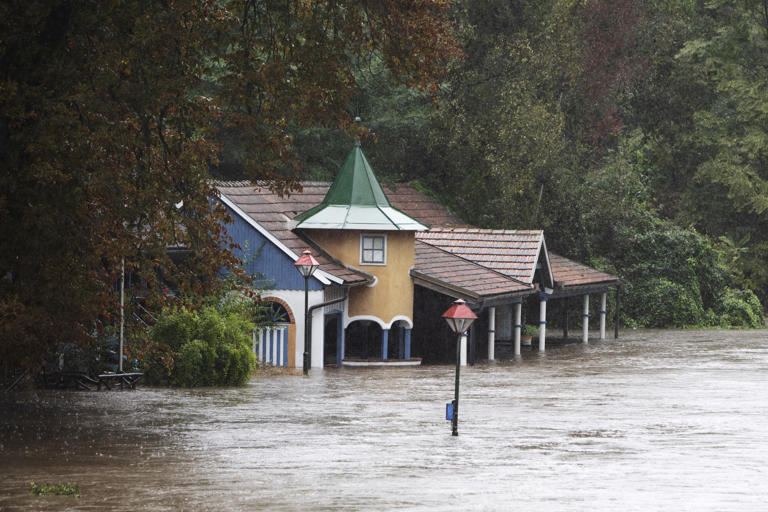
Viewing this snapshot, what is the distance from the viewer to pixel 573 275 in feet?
150

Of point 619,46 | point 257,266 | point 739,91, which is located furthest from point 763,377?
point 619,46

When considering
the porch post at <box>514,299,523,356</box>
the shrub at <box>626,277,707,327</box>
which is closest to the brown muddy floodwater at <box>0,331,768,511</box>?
the porch post at <box>514,299,523,356</box>

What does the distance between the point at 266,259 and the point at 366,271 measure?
3.44 metres

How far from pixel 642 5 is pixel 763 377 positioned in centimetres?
3826

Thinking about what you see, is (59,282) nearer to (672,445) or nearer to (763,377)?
(672,445)

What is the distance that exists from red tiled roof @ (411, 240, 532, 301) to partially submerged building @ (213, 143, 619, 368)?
1.8 inches

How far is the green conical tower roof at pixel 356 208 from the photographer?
37375 mm

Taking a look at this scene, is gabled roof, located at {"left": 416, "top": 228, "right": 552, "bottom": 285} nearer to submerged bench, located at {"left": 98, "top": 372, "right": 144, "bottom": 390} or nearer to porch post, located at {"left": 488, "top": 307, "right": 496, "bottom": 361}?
porch post, located at {"left": 488, "top": 307, "right": 496, "bottom": 361}

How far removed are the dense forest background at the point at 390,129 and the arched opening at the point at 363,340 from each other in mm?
6866

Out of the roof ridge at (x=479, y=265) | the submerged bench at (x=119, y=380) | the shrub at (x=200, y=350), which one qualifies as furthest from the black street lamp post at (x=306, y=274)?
the roof ridge at (x=479, y=265)

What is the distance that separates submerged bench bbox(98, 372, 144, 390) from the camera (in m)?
26.9

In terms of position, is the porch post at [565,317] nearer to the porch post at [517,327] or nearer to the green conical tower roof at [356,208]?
the porch post at [517,327]

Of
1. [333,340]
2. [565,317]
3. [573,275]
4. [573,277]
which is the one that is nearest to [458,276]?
[333,340]

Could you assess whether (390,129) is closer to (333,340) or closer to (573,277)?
(573,277)
